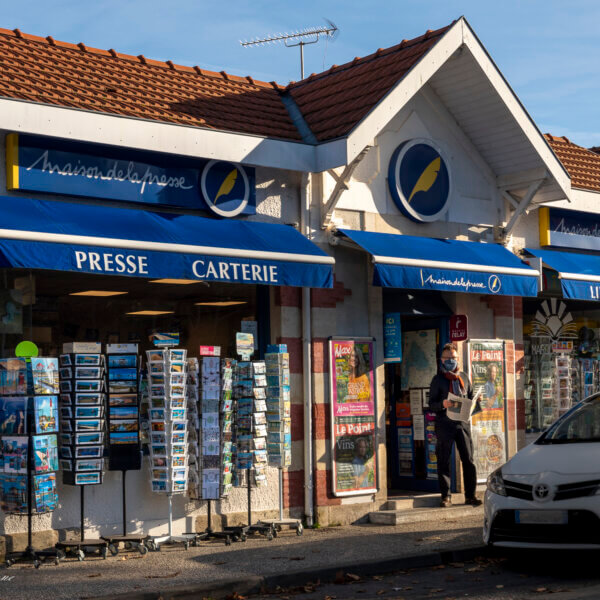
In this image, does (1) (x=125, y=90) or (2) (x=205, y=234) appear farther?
(1) (x=125, y=90)

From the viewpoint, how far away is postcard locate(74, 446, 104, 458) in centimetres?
1028

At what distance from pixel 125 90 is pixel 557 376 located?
7.88 metres

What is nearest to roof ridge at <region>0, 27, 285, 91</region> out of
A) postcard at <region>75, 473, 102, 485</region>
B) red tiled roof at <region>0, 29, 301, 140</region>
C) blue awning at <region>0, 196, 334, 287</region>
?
red tiled roof at <region>0, 29, 301, 140</region>

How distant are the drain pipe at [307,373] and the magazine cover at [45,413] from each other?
11.0ft

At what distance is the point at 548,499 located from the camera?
888cm

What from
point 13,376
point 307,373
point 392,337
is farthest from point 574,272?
point 13,376

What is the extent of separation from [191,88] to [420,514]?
581 centimetres

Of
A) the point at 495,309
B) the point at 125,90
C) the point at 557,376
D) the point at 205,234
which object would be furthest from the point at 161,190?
the point at 557,376

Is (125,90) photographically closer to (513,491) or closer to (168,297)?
(168,297)

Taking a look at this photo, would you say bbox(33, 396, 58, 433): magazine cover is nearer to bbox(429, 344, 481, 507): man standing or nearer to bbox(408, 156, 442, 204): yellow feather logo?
bbox(429, 344, 481, 507): man standing

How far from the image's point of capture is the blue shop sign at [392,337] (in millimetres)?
13477

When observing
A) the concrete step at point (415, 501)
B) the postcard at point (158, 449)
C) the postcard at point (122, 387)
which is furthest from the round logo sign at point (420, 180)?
the postcard at point (158, 449)

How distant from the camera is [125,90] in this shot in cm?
1208

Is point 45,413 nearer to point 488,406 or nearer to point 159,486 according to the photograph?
point 159,486
